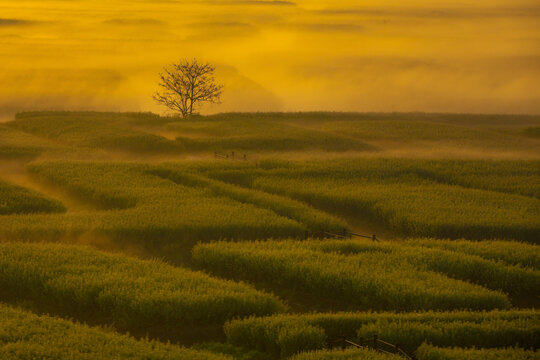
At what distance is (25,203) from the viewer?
30938mm

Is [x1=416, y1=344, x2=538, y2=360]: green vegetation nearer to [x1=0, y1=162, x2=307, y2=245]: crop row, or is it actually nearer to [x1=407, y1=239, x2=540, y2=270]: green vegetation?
[x1=407, y1=239, x2=540, y2=270]: green vegetation

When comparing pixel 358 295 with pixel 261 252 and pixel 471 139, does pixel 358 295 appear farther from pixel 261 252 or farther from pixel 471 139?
pixel 471 139

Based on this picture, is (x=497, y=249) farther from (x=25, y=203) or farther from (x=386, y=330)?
(x=25, y=203)

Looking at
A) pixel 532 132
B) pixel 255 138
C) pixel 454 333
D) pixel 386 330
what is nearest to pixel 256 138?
pixel 255 138

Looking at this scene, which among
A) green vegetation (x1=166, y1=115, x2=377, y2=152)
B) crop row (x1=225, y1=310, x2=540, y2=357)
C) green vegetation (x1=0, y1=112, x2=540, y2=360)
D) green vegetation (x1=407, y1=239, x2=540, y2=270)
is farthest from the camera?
green vegetation (x1=166, y1=115, x2=377, y2=152)

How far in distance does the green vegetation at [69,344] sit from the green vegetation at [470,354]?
12.6 ft

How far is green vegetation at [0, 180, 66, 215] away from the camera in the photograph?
30312 millimetres

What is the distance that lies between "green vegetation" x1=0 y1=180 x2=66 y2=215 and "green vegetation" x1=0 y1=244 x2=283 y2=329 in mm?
8401

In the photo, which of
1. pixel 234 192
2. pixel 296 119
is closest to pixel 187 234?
pixel 234 192

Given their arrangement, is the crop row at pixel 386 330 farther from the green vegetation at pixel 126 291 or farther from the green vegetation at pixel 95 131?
the green vegetation at pixel 95 131

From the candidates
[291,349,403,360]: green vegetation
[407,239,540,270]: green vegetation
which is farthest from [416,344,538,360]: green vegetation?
[407,239,540,270]: green vegetation

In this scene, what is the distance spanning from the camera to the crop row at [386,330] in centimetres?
1617

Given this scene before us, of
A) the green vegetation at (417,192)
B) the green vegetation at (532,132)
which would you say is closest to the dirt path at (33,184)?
the green vegetation at (417,192)

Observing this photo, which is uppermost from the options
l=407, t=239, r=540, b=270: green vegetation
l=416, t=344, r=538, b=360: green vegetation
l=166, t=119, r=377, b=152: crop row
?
l=166, t=119, r=377, b=152: crop row
